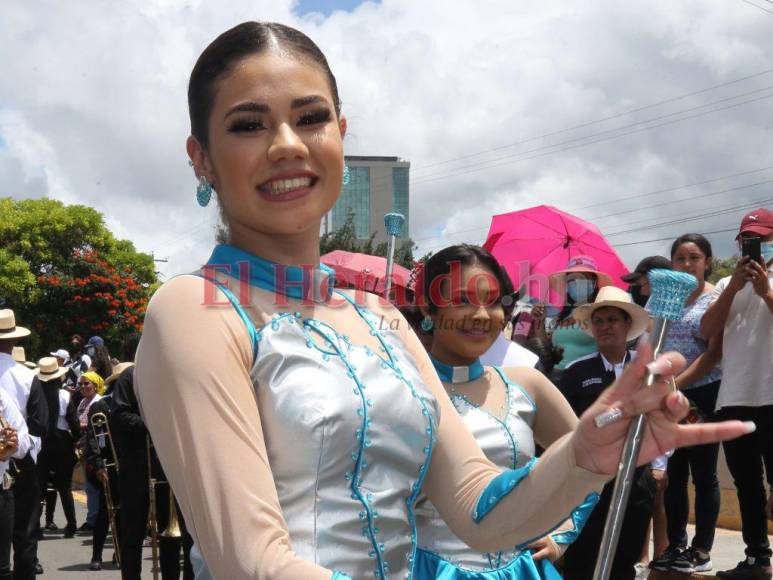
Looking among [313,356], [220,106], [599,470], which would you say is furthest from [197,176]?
[599,470]

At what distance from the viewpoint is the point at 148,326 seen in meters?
1.72

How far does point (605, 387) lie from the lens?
5141mm

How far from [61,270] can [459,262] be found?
1607 inches

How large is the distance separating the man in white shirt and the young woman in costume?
5.42m

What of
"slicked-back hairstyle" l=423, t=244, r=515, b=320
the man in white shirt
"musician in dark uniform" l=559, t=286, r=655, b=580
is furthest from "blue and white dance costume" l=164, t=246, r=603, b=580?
the man in white shirt

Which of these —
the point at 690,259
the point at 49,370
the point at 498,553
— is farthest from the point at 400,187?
the point at 498,553

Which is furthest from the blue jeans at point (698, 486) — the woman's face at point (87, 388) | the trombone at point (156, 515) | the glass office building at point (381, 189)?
the glass office building at point (381, 189)

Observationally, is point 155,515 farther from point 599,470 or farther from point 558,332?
point 599,470

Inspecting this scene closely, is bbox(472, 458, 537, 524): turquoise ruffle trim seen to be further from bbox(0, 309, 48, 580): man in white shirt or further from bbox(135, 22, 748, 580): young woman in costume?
bbox(0, 309, 48, 580): man in white shirt

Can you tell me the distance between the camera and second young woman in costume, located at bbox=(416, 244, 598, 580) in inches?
149

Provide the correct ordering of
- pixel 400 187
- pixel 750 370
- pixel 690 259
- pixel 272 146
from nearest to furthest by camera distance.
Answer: pixel 272 146 → pixel 750 370 → pixel 690 259 → pixel 400 187

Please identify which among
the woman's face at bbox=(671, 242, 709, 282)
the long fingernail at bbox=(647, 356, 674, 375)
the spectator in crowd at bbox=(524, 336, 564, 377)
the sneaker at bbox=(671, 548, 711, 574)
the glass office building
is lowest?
the sneaker at bbox=(671, 548, 711, 574)

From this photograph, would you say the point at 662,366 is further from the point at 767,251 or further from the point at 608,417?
the point at 767,251

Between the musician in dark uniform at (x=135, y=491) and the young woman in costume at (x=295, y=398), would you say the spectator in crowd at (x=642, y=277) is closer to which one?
the musician in dark uniform at (x=135, y=491)
